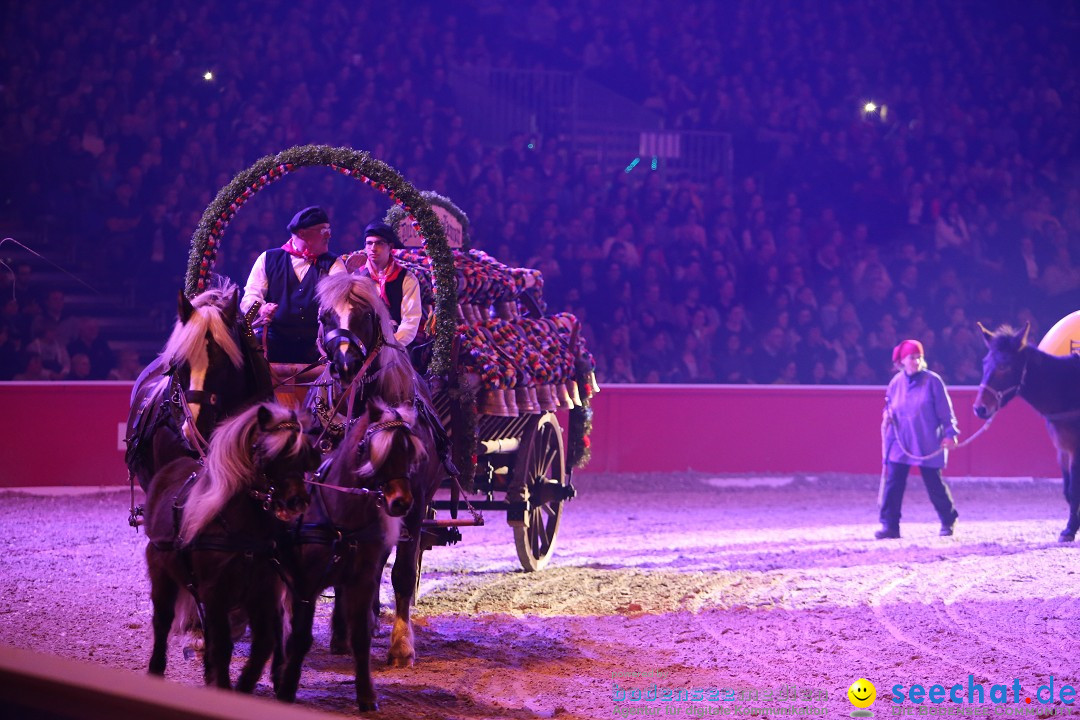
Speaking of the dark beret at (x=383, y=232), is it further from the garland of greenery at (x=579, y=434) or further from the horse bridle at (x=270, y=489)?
the garland of greenery at (x=579, y=434)

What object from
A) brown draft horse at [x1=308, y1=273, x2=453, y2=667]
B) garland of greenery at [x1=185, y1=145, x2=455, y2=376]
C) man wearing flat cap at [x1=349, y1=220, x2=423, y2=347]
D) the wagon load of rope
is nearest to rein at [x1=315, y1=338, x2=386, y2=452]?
brown draft horse at [x1=308, y1=273, x2=453, y2=667]

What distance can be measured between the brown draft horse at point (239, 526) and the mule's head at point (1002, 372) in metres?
7.80

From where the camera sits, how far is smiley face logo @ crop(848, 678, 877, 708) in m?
4.89

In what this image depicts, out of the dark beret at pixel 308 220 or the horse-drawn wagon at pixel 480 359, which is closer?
the dark beret at pixel 308 220

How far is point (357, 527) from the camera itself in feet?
15.8

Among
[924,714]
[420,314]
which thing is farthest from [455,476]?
[924,714]

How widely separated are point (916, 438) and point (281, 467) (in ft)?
24.5

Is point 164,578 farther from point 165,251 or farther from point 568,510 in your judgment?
point 165,251

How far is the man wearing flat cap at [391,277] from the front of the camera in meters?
6.41

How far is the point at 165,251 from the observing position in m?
14.3

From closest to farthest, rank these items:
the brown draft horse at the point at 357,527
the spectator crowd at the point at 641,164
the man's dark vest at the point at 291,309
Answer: the brown draft horse at the point at 357,527 < the man's dark vest at the point at 291,309 < the spectator crowd at the point at 641,164

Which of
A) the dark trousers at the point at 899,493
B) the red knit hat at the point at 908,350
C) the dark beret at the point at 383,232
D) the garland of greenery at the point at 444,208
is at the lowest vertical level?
the dark trousers at the point at 899,493

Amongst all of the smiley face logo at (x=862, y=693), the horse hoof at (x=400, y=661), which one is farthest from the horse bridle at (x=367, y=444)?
the smiley face logo at (x=862, y=693)

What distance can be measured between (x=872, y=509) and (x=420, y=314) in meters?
7.62
